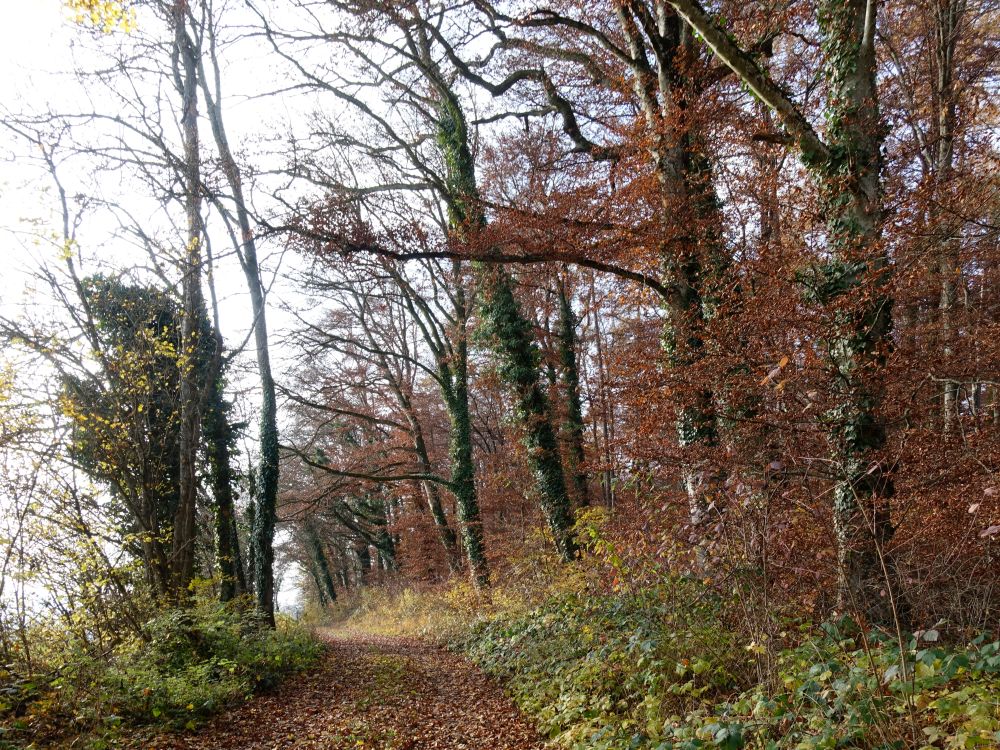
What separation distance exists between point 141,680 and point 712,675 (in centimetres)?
569

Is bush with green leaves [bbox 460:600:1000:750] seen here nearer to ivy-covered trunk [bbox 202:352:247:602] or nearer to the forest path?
the forest path

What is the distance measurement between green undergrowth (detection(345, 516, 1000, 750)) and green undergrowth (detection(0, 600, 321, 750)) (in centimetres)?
336

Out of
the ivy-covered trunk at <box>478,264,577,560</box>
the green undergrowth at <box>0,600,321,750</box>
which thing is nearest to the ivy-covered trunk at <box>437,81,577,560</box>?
the ivy-covered trunk at <box>478,264,577,560</box>

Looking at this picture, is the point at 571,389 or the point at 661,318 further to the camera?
the point at 571,389

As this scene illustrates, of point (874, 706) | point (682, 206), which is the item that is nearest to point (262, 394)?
point (682, 206)

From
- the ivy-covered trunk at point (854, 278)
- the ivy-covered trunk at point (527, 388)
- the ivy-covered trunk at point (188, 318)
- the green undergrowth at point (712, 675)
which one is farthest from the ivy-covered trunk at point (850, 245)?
the ivy-covered trunk at point (188, 318)

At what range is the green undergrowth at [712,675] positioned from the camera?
10.1ft

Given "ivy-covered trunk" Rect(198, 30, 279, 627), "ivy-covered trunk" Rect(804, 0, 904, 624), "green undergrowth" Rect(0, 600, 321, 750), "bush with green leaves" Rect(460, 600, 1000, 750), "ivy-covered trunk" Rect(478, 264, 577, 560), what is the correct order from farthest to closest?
1. "ivy-covered trunk" Rect(478, 264, 577, 560)
2. "ivy-covered trunk" Rect(198, 30, 279, 627)
3. "ivy-covered trunk" Rect(804, 0, 904, 624)
4. "green undergrowth" Rect(0, 600, 321, 750)
5. "bush with green leaves" Rect(460, 600, 1000, 750)

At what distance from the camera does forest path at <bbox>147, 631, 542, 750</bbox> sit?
579cm

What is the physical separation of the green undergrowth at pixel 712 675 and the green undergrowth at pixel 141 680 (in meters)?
3.36

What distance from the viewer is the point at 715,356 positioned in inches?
262

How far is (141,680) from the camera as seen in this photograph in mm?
6098

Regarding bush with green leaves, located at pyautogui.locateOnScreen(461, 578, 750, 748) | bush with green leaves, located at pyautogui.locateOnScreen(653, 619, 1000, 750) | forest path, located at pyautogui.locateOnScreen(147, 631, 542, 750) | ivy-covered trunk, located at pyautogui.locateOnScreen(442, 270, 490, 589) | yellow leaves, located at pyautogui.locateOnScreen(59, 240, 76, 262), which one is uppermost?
yellow leaves, located at pyautogui.locateOnScreen(59, 240, 76, 262)

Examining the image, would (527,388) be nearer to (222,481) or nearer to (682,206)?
(682,206)
